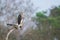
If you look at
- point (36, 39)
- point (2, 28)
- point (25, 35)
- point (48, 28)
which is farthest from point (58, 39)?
point (2, 28)

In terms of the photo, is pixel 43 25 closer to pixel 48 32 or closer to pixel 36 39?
pixel 48 32

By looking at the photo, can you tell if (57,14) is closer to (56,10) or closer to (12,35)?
(56,10)

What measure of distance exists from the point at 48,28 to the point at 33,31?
376 cm

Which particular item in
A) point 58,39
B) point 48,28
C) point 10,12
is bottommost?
point 58,39

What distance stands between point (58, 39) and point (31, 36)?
554 cm

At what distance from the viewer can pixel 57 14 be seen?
2358cm

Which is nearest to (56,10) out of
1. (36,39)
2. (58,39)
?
(58,39)

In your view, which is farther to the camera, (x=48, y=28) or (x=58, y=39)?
(x=58, y=39)

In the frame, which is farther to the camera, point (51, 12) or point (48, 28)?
point (51, 12)

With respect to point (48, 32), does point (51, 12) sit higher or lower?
higher

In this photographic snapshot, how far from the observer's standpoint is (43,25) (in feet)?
67.3

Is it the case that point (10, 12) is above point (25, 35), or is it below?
above

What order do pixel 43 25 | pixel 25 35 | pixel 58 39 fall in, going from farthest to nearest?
1. pixel 58 39
2. pixel 43 25
3. pixel 25 35

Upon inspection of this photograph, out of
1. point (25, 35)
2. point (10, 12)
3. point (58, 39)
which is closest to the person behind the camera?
point (10, 12)
